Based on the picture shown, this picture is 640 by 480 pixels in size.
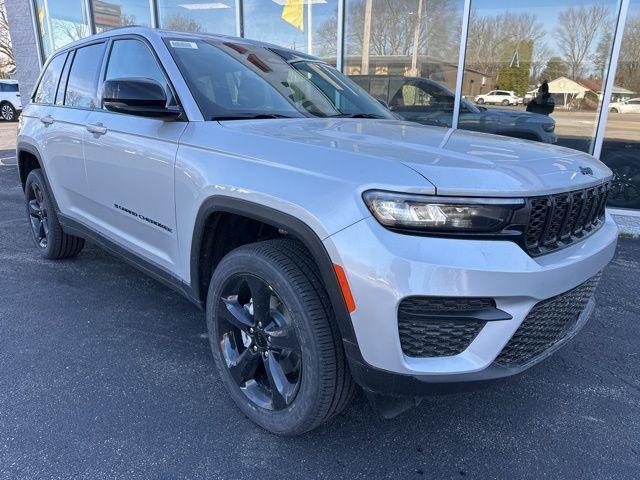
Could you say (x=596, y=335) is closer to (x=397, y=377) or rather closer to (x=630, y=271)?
(x=630, y=271)

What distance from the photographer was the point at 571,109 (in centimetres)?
728

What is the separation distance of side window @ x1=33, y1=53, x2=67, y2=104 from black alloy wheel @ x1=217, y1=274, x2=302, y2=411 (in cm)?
297

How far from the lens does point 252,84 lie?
2734 mm

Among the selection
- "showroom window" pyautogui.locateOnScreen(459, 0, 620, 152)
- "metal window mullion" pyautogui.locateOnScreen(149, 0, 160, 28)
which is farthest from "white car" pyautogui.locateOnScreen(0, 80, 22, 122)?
"showroom window" pyautogui.locateOnScreen(459, 0, 620, 152)

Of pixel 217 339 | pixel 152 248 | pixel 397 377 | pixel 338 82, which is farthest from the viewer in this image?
pixel 338 82

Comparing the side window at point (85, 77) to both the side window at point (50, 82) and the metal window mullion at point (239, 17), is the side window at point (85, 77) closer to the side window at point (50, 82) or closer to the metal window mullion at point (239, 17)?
the side window at point (50, 82)

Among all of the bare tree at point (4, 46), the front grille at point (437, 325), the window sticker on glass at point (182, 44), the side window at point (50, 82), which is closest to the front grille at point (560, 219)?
the front grille at point (437, 325)

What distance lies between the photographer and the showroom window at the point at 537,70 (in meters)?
7.10

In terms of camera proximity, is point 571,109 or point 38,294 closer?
point 38,294

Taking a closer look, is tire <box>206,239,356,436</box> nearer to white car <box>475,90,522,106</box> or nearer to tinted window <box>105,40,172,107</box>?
tinted window <box>105,40,172,107</box>

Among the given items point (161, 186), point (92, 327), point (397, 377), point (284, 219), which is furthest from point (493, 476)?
point (92, 327)

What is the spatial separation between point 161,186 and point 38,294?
6.28 feet

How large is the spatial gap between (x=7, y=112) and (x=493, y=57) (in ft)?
70.2

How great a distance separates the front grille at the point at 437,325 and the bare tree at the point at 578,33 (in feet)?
23.4
